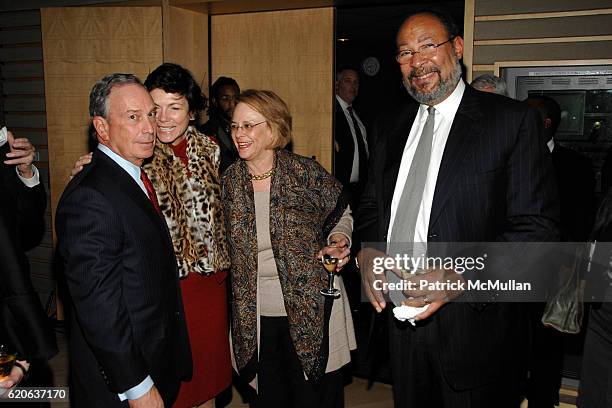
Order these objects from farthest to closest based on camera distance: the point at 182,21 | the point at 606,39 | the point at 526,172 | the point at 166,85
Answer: the point at 182,21, the point at 606,39, the point at 166,85, the point at 526,172

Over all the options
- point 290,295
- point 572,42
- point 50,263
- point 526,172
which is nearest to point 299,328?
point 290,295

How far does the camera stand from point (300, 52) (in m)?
5.27

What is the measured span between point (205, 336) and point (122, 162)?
41.2 inches

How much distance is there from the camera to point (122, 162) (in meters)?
2.06

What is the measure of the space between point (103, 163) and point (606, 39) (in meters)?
3.34

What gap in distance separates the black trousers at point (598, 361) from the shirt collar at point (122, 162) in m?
1.86

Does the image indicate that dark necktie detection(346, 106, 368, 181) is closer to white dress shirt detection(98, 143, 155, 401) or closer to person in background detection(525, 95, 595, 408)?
person in background detection(525, 95, 595, 408)

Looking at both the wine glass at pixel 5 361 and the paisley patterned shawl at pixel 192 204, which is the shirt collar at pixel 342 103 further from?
the wine glass at pixel 5 361

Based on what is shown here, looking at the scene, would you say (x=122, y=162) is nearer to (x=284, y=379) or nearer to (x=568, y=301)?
(x=284, y=379)

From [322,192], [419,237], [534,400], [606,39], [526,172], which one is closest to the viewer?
[526,172]

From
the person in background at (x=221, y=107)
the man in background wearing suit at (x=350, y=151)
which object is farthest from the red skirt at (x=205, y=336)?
the man in background wearing suit at (x=350, y=151)

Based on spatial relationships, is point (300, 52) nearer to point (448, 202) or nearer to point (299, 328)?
point (299, 328)

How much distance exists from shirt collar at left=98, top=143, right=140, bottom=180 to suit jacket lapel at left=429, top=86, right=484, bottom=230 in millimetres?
1119

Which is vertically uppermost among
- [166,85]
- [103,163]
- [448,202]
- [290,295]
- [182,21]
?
[182,21]
